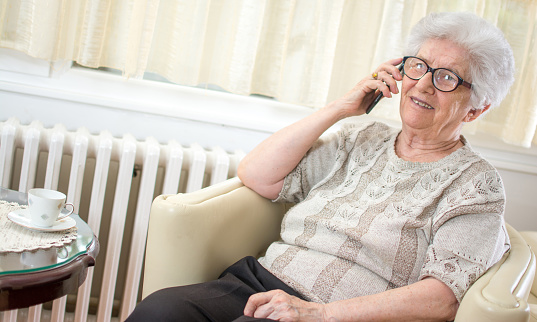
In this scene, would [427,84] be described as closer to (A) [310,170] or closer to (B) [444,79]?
(B) [444,79]

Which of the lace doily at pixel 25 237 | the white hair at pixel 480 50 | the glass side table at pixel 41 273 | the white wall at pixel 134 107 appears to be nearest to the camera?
the glass side table at pixel 41 273

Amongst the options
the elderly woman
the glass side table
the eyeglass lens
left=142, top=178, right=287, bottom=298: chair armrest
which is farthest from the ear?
the glass side table

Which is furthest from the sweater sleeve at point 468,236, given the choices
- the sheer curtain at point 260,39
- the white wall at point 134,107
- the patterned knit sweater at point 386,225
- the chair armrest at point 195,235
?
the white wall at point 134,107

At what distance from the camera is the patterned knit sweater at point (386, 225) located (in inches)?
50.8

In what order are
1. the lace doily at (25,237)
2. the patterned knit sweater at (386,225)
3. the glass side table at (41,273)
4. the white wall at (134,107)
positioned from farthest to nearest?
the white wall at (134,107)
the patterned knit sweater at (386,225)
the lace doily at (25,237)
the glass side table at (41,273)

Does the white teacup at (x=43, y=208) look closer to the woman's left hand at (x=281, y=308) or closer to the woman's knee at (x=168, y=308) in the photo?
the woman's knee at (x=168, y=308)

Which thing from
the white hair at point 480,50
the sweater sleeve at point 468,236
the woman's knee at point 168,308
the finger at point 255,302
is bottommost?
the woman's knee at point 168,308

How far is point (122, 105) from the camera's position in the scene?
1997mm

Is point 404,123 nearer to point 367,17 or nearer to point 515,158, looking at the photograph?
point 367,17

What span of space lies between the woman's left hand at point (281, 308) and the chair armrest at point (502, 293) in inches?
12.5

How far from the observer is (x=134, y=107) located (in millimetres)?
2006

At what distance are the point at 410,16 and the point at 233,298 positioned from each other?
4.34 ft

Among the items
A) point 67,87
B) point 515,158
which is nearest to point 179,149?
point 67,87

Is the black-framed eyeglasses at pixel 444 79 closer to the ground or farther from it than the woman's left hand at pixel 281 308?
farther from it
